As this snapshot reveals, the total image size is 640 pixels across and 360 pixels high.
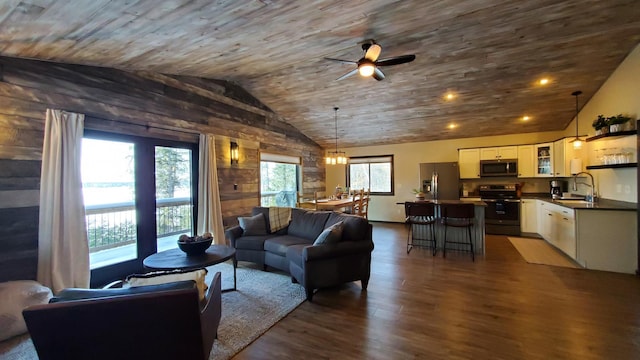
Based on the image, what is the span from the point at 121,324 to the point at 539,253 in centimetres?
595

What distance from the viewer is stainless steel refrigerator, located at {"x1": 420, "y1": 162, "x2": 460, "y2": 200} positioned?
6957 mm

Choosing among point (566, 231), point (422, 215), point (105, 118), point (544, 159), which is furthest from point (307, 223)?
point (544, 159)

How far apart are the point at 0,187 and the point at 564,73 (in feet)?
24.7

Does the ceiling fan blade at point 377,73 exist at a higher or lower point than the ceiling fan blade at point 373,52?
lower

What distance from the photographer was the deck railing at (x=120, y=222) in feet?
12.1

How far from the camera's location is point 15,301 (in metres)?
2.50

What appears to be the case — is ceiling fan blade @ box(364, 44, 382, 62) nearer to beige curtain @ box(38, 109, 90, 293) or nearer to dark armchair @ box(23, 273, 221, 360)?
dark armchair @ box(23, 273, 221, 360)

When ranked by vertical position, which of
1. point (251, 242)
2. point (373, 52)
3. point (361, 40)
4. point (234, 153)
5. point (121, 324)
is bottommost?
point (251, 242)

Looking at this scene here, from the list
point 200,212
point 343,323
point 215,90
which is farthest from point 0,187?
point 343,323

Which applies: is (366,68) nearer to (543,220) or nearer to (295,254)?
(295,254)

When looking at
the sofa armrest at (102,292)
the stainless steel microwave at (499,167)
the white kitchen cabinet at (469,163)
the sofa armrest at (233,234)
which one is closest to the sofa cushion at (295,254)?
the sofa armrest at (233,234)

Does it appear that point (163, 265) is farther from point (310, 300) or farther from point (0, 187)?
point (0, 187)

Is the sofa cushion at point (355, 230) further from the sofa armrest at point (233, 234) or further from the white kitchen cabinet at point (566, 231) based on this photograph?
the white kitchen cabinet at point (566, 231)

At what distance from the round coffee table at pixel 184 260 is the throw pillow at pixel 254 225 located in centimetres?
103
